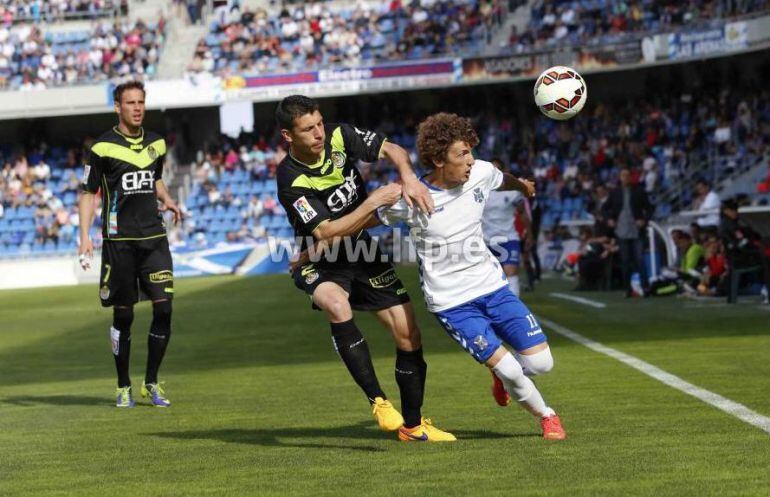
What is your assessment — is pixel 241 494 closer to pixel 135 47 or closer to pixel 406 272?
pixel 406 272

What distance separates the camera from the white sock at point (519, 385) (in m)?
7.12

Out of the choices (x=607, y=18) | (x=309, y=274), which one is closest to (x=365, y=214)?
(x=309, y=274)

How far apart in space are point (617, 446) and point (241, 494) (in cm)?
200

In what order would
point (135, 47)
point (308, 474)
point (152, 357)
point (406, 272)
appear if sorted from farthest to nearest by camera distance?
point (135, 47) → point (406, 272) → point (152, 357) → point (308, 474)

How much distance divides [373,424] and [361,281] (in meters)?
1.20

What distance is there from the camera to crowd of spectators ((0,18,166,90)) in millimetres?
47469

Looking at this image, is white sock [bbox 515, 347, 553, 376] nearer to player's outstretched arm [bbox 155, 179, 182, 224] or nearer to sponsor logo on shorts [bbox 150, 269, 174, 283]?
sponsor logo on shorts [bbox 150, 269, 174, 283]

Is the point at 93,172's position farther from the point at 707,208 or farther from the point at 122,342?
the point at 707,208

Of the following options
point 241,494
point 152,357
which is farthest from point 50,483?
point 152,357

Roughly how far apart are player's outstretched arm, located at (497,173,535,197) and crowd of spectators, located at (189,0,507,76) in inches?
1429

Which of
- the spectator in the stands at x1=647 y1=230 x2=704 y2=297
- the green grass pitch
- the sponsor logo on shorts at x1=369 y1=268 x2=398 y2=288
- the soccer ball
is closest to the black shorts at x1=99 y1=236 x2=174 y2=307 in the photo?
the green grass pitch

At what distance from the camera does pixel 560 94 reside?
407 inches

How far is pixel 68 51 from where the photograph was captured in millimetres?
48656

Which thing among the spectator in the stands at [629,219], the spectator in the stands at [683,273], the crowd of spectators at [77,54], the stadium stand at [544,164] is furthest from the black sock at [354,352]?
the crowd of spectators at [77,54]
